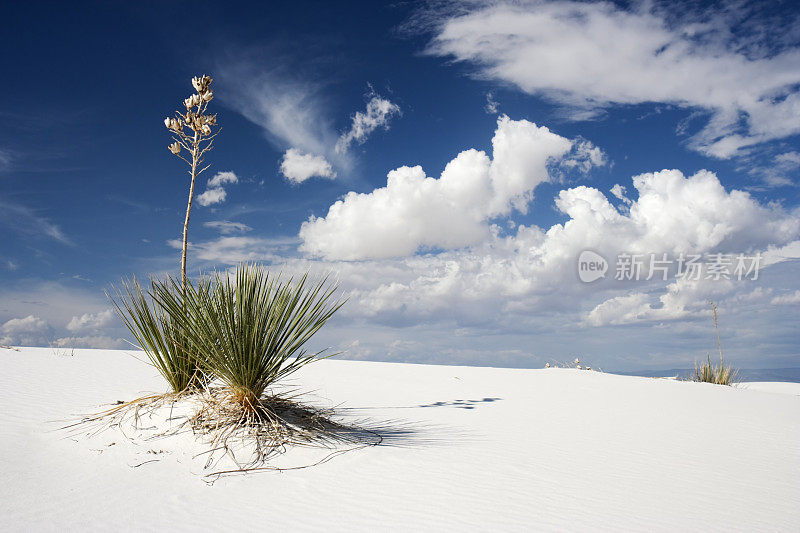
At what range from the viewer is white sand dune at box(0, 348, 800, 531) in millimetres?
3146

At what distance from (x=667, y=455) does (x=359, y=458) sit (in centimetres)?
336

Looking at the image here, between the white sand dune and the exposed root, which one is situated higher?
the exposed root

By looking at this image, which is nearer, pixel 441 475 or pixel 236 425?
pixel 441 475

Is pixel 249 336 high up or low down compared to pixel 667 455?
up

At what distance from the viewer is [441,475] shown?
3961 mm

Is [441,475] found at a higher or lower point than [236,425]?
lower

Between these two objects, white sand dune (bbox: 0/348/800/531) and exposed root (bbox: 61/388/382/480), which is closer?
white sand dune (bbox: 0/348/800/531)

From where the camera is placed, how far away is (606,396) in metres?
9.28

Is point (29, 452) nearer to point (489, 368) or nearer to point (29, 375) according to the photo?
point (29, 375)

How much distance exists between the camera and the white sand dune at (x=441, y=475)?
3.15 m

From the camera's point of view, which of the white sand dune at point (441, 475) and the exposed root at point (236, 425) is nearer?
the white sand dune at point (441, 475)

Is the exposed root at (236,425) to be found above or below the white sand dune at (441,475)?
above

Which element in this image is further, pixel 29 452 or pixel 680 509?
pixel 29 452

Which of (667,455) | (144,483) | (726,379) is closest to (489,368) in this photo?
(726,379)
